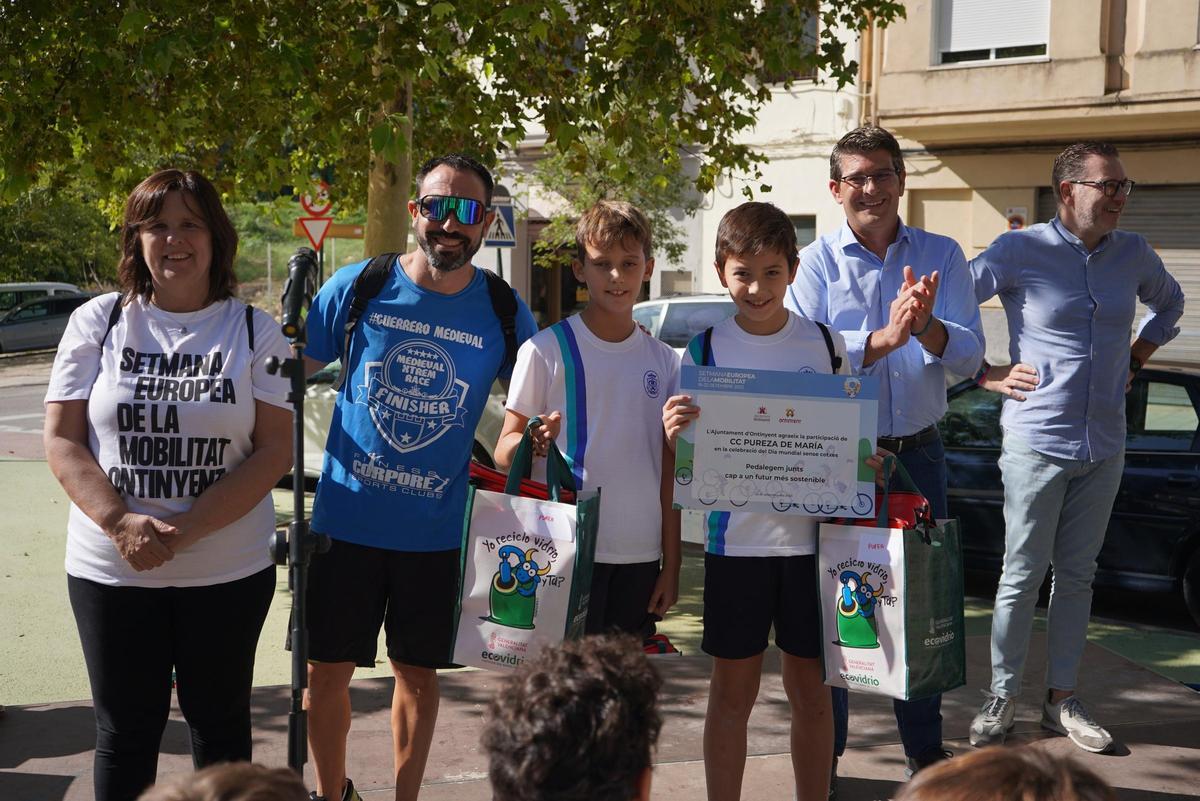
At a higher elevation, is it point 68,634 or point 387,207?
point 387,207

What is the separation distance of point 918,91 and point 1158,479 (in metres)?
13.6

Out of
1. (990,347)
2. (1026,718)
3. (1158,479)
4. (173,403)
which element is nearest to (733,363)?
(173,403)

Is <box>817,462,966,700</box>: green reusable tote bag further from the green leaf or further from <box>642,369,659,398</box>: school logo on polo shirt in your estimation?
the green leaf

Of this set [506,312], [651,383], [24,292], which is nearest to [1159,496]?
[651,383]

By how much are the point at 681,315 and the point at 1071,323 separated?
822cm

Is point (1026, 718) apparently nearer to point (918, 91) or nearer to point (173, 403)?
A: point (173, 403)

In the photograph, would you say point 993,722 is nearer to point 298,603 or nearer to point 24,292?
point 298,603

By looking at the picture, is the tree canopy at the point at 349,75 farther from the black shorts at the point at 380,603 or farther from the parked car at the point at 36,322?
the parked car at the point at 36,322

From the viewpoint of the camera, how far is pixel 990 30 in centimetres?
1939

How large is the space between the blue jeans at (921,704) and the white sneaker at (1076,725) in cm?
84

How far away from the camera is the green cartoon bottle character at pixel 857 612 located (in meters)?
3.71

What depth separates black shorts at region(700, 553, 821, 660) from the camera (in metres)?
3.87

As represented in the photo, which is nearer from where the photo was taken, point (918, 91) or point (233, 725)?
point (233, 725)

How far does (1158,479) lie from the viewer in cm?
729
